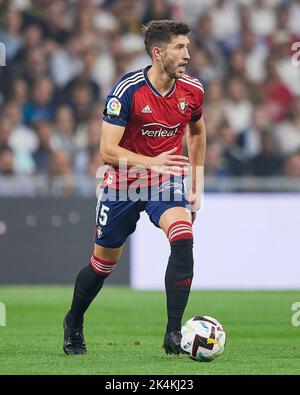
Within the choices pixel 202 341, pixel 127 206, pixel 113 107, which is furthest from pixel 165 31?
pixel 202 341

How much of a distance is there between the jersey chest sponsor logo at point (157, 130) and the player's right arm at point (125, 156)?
21cm

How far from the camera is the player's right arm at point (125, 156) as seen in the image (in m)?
8.27

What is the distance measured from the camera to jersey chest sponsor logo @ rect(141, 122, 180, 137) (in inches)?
342

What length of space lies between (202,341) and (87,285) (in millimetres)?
1248

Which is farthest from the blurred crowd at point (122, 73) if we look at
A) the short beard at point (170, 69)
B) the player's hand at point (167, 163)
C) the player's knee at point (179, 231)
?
the player's knee at point (179, 231)

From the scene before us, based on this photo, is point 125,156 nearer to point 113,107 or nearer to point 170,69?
point 113,107

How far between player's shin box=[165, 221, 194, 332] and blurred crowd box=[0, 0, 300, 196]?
7.58 meters

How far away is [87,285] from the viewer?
28.9 ft

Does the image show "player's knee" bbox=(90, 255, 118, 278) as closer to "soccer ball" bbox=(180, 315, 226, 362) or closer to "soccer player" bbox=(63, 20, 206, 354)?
"soccer player" bbox=(63, 20, 206, 354)

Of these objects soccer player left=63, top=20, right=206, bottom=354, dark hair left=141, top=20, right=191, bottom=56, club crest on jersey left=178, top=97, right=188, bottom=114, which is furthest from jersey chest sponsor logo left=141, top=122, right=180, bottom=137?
dark hair left=141, top=20, right=191, bottom=56

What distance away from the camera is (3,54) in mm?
16234

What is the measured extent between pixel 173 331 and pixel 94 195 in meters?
8.02

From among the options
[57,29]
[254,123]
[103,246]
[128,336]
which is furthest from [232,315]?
[57,29]

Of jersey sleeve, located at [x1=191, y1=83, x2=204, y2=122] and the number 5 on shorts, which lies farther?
jersey sleeve, located at [x1=191, y1=83, x2=204, y2=122]
